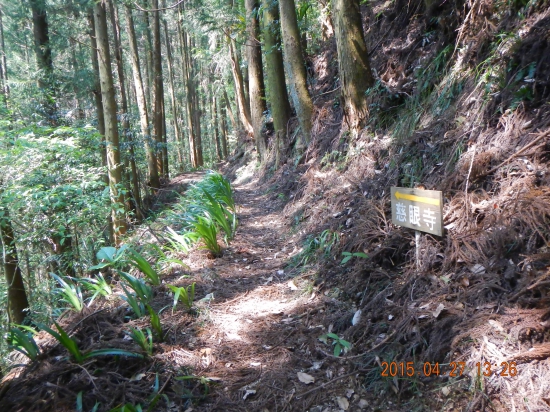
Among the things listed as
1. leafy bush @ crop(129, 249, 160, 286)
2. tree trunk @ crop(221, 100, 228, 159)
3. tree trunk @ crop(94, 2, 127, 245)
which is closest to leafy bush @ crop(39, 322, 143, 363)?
leafy bush @ crop(129, 249, 160, 286)

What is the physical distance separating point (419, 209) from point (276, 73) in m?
7.81

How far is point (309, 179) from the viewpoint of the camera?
267 inches

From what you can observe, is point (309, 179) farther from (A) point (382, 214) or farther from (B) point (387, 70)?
(A) point (382, 214)

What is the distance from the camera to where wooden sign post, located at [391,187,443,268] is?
260 centimetres

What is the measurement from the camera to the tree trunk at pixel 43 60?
9547 millimetres

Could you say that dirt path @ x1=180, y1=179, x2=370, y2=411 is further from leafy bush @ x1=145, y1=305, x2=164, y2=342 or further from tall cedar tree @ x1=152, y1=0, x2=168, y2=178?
tall cedar tree @ x1=152, y1=0, x2=168, y2=178

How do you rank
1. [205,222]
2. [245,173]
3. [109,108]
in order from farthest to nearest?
1. [245,173]
2. [109,108]
3. [205,222]

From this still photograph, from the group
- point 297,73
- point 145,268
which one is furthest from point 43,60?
point 145,268

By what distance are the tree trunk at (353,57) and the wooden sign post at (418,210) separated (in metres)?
2.97

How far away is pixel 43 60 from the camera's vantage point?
9.94 meters

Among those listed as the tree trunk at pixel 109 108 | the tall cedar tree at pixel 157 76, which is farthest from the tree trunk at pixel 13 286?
the tall cedar tree at pixel 157 76

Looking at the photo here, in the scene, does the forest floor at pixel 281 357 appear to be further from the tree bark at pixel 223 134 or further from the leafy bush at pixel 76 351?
the tree bark at pixel 223 134

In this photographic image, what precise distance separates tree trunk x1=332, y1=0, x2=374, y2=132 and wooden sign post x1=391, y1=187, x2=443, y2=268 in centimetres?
297
